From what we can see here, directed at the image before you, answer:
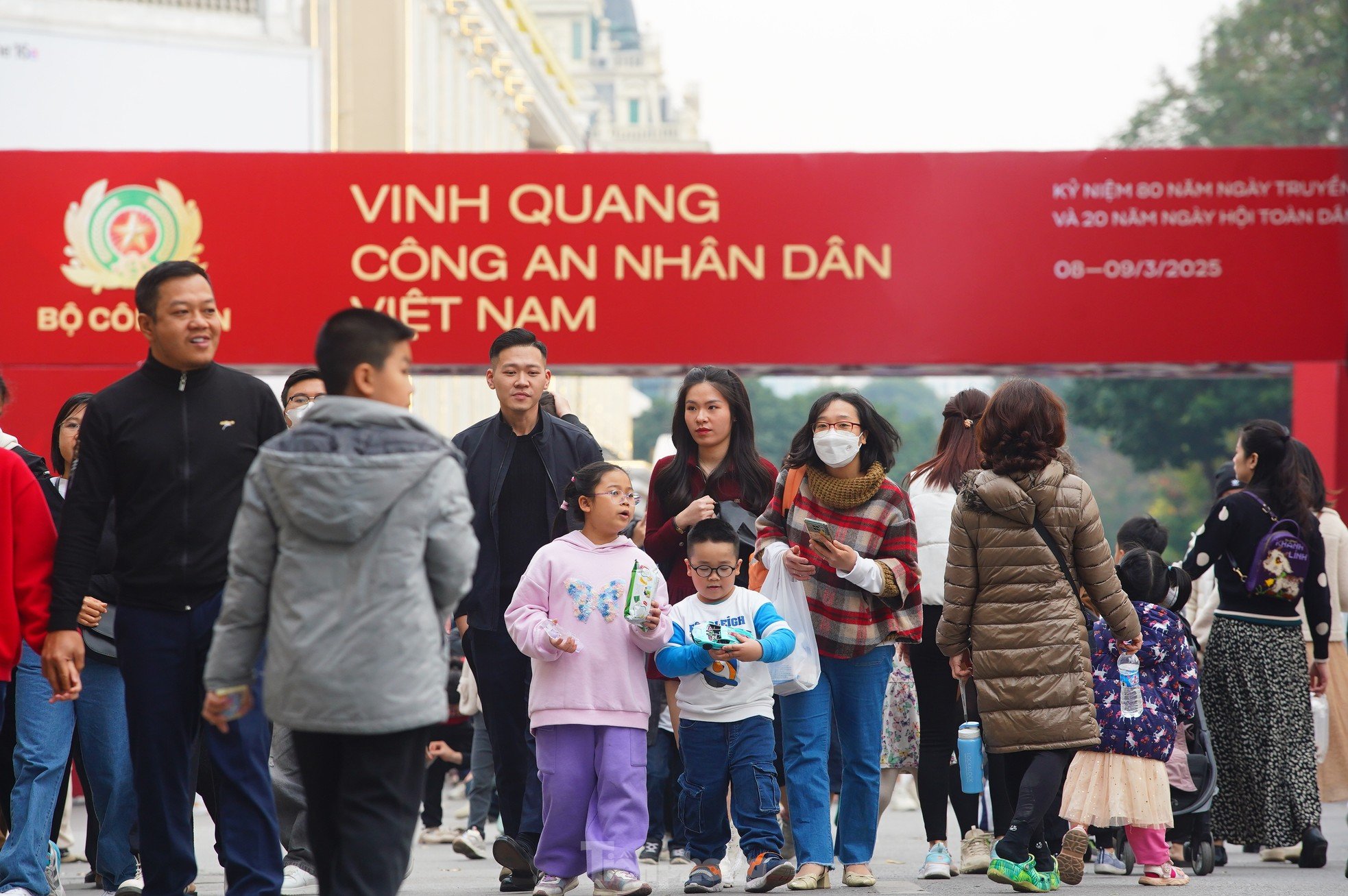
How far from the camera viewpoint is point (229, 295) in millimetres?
11727

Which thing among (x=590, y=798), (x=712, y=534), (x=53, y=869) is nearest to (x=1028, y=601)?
(x=712, y=534)

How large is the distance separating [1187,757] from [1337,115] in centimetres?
3490

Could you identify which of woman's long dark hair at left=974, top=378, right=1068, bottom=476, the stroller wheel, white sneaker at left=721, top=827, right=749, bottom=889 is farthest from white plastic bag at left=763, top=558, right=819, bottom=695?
the stroller wheel

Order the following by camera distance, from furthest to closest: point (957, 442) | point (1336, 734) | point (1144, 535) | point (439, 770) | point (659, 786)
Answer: point (439, 770)
point (1336, 734)
point (659, 786)
point (1144, 535)
point (957, 442)

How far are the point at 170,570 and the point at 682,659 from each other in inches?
77.5

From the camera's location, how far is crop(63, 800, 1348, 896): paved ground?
6605 millimetres

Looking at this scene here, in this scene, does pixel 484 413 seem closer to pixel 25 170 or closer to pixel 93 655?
pixel 25 170

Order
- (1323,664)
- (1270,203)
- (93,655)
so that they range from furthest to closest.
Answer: (1270,203), (1323,664), (93,655)

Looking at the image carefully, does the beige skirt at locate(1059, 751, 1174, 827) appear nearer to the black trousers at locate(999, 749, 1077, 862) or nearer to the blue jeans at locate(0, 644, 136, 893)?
the black trousers at locate(999, 749, 1077, 862)

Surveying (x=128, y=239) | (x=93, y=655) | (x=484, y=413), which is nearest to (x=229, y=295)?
(x=128, y=239)

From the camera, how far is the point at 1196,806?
7555 mm

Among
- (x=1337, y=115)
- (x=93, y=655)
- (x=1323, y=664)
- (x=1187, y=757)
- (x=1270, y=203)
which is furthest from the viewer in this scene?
(x=1337, y=115)

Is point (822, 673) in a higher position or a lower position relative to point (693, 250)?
lower

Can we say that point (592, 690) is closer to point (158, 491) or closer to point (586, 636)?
point (586, 636)
